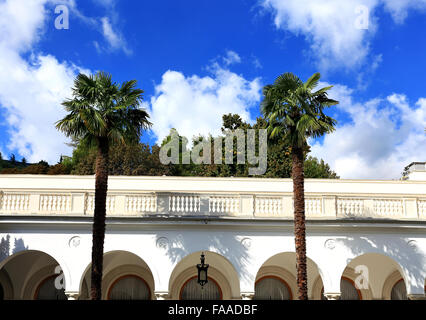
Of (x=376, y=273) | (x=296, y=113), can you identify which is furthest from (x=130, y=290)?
(x=296, y=113)

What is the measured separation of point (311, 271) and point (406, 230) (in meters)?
4.66

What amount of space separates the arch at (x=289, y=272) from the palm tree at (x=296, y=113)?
19.3ft

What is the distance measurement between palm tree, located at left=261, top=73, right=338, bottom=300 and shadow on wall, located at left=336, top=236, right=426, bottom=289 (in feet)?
12.9

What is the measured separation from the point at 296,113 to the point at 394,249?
21.3 ft

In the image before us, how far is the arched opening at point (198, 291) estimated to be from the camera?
74.5 feet

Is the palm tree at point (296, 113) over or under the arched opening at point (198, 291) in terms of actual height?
over

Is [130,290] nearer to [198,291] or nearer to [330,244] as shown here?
[198,291]

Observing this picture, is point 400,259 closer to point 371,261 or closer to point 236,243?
point 371,261

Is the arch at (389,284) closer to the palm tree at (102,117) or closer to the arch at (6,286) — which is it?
the palm tree at (102,117)

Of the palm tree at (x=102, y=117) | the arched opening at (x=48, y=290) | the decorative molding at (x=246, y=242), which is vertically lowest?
the arched opening at (x=48, y=290)

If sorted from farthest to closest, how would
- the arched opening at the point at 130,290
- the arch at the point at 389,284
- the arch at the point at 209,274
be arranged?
the arched opening at the point at 130,290 → the arch at the point at 389,284 → the arch at the point at 209,274

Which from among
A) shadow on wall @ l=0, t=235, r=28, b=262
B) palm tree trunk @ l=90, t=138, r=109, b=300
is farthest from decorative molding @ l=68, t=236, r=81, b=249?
palm tree trunk @ l=90, t=138, r=109, b=300

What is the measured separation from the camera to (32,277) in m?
22.0

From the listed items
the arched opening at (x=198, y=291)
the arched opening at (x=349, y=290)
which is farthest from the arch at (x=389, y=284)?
the arched opening at (x=198, y=291)
